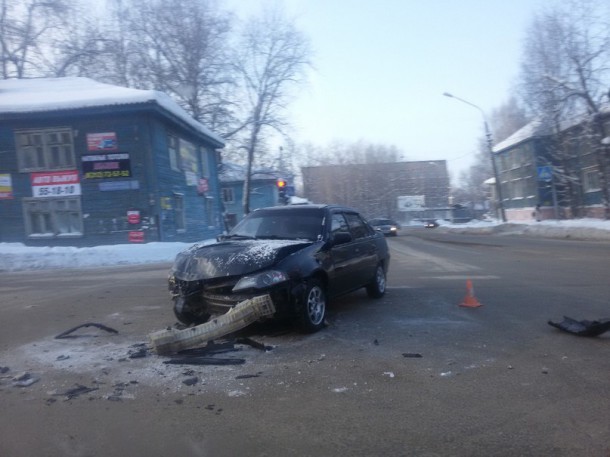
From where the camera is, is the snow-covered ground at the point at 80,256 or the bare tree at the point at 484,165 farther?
the bare tree at the point at 484,165

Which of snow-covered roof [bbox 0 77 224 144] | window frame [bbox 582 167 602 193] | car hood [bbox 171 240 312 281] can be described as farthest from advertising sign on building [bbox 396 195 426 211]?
car hood [bbox 171 240 312 281]

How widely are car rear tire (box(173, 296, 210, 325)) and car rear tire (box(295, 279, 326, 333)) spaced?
1.11m

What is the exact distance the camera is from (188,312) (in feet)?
21.0

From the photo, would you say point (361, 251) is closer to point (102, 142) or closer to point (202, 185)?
point (102, 142)

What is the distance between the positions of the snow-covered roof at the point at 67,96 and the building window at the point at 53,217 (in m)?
4.03

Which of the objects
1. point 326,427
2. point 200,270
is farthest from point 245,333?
point 326,427

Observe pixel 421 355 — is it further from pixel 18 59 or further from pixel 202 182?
pixel 18 59

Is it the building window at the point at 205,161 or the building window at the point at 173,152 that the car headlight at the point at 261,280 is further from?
the building window at the point at 205,161

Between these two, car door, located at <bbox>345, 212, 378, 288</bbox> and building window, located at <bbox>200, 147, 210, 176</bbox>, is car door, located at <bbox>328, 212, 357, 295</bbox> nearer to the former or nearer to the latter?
car door, located at <bbox>345, 212, 378, 288</bbox>

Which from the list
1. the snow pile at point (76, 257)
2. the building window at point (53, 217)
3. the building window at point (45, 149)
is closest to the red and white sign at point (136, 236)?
the building window at point (53, 217)

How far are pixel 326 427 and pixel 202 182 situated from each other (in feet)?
93.4

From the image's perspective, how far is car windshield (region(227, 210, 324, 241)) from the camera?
738 centimetres

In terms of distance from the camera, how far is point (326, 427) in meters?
3.83

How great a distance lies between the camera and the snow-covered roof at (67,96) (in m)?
22.8
